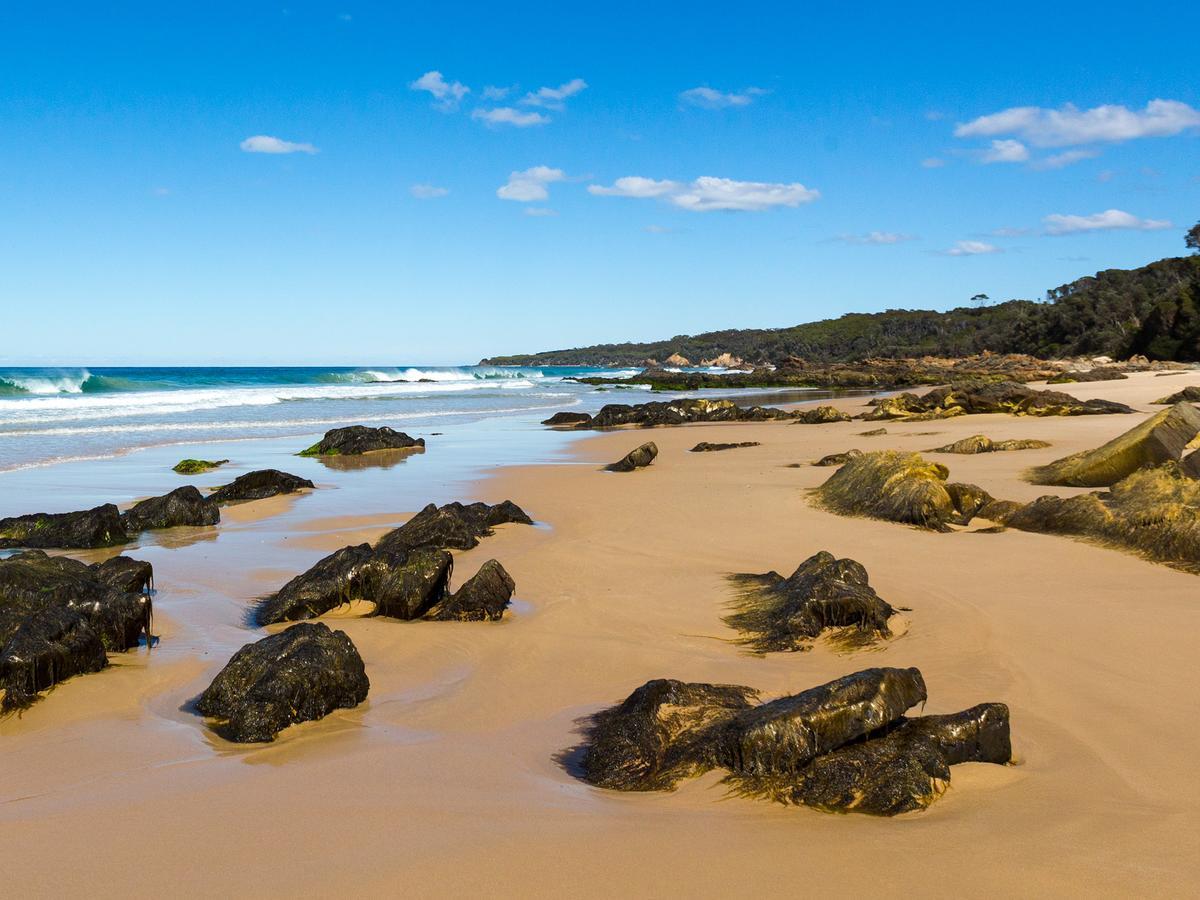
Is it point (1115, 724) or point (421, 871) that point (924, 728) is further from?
point (421, 871)

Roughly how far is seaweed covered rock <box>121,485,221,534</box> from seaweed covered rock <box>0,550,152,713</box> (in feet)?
10.3

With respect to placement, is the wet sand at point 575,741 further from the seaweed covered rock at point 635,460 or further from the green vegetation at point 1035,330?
the green vegetation at point 1035,330

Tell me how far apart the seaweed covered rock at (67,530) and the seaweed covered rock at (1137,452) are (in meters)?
10.1

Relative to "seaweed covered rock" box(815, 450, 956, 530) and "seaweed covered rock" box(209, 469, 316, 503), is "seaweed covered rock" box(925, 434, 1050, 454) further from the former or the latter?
"seaweed covered rock" box(209, 469, 316, 503)

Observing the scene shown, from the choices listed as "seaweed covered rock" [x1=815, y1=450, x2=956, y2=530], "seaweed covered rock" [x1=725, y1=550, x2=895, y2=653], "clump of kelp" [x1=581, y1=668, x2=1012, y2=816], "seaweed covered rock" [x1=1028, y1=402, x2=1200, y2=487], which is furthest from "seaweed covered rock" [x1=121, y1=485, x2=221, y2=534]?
"seaweed covered rock" [x1=1028, y1=402, x2=1200, y2=487]

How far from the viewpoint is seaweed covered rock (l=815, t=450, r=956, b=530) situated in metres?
8.61

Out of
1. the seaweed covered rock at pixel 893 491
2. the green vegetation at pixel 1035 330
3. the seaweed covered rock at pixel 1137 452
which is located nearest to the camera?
the seaweed covered rock at pixel 893 491

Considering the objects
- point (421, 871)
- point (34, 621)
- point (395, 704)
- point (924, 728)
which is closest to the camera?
point (421, 871)

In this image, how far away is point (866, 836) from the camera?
10.3 ft

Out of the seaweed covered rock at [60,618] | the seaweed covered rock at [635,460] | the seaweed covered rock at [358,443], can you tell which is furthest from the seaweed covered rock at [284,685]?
the seaweed covered rock at [358,443]

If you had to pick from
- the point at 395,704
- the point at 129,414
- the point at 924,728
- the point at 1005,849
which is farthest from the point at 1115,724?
the point at 129,414

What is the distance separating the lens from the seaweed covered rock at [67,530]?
903cm

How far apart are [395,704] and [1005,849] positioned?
2.97 meters

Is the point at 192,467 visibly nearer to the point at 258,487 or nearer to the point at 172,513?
the point at 258,487
